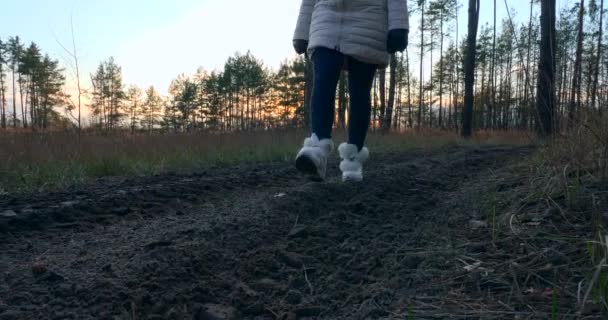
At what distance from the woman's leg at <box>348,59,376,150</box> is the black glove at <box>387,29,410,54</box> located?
0.28 metres

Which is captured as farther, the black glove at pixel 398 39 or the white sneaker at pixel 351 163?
the white sneaker at pixel 351 163

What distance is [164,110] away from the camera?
71000 mm

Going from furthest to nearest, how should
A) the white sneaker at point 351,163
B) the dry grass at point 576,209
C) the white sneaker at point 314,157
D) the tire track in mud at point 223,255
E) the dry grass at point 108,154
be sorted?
the dry grass at point 108,154 → the white sneaker at point 351,163 → the white sneaker at point 314,157 → the tire track in mud at point 223,255 → the dry grass at point 576,209

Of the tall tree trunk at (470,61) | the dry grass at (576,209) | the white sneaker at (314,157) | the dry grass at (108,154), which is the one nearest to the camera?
the dry grass at (576,209)

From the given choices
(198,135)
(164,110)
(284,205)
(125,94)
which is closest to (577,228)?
(284,205)

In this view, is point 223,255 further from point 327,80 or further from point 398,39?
point 398,39

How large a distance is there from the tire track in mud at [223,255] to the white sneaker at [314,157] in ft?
0.61

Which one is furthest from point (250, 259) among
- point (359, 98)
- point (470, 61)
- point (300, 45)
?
point (470, 61)

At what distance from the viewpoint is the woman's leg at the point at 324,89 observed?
3068 millimetres

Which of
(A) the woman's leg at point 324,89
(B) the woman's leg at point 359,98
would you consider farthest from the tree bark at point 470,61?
(A) the woman's leg at point 324,89

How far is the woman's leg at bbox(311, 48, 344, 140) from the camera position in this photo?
10.1 ft

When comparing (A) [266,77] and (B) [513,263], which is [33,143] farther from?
(A) [266,77]

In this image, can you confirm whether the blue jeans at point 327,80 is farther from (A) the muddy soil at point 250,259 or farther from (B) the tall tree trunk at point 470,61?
Result: (B) the tall tree trunk at point 470,61

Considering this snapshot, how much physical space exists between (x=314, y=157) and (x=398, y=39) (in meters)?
0.98
